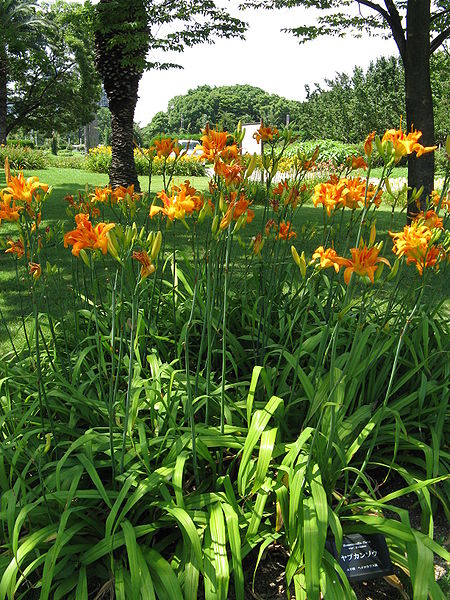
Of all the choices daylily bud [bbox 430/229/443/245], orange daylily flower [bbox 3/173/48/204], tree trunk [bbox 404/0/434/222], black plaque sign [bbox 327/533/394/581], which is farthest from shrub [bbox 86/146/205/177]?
black plaque sign [bbox 327/533/394/581]

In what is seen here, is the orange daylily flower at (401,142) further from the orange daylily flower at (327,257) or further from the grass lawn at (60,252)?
the orange daylily flower at (327,257)

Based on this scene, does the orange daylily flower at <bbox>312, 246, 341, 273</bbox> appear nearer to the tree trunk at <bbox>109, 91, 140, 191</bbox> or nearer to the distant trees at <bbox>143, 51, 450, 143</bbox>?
the tree trunk at <bbox>109, 91, 140, 191</bbox>

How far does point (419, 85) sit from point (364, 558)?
615 centimetres

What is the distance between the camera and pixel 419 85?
20.2ft

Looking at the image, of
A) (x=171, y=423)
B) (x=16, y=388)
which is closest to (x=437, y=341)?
(x=171, y=423)

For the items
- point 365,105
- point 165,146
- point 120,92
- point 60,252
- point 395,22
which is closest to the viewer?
point 165,146

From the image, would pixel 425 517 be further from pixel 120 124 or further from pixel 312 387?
pixel 120 124

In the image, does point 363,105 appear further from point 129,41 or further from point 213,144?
point 213,144

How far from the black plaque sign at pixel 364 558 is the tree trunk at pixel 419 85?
5195mm

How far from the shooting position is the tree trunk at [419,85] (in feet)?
19.8

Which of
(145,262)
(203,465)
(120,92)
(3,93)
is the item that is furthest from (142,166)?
(145,262)

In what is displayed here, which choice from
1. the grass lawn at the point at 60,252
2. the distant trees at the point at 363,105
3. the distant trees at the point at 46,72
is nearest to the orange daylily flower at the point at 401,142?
the grass lawn at the point at 60,252

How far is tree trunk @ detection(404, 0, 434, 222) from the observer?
19.8ft

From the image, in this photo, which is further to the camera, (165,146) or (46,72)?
(46,72)
